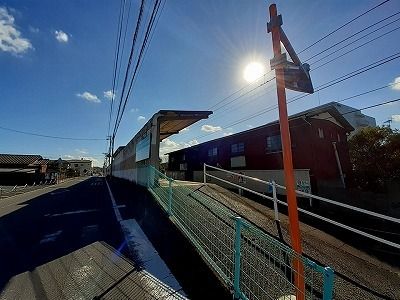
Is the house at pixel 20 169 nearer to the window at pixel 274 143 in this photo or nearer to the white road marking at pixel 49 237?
the white road marking at pixel 49 237

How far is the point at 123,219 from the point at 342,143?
18.5 m

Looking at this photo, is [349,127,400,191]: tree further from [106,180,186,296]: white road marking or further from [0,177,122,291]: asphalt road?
[0,177,122,291]: asphalt road

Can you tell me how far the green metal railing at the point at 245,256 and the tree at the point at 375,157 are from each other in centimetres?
1523

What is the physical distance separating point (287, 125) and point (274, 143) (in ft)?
48.8

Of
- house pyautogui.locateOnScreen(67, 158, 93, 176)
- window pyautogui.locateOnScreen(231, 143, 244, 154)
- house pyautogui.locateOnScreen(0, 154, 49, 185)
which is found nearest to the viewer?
window pyautogui.locateOnScreen(231, 143, 244, 154)

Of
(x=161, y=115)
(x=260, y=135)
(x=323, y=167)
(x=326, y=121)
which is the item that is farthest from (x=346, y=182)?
(x=161, y=115)

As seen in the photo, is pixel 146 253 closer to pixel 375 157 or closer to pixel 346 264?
pixel 346 264

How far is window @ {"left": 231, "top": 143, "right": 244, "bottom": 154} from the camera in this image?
1972cm

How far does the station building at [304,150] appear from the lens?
14859mm

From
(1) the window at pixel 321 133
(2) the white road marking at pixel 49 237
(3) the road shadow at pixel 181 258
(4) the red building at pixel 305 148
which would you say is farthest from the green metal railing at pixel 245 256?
(1) the window at pixel 321 133

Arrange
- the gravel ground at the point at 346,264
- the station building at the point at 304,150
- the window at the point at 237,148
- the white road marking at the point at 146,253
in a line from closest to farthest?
the gravel ground at the point at 346,264 < the white road marking at the point at 146,253 < the station building at the point at 304,150 < the window at the point at 237,148

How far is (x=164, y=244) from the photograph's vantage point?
5.14 metres

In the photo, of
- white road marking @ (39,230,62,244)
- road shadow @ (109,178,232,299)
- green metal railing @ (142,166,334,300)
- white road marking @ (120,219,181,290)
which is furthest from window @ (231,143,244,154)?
white road marking @ (39,230,62,244)

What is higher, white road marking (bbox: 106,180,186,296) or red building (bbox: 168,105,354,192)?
red building (bbox: 168,105,354,192)
